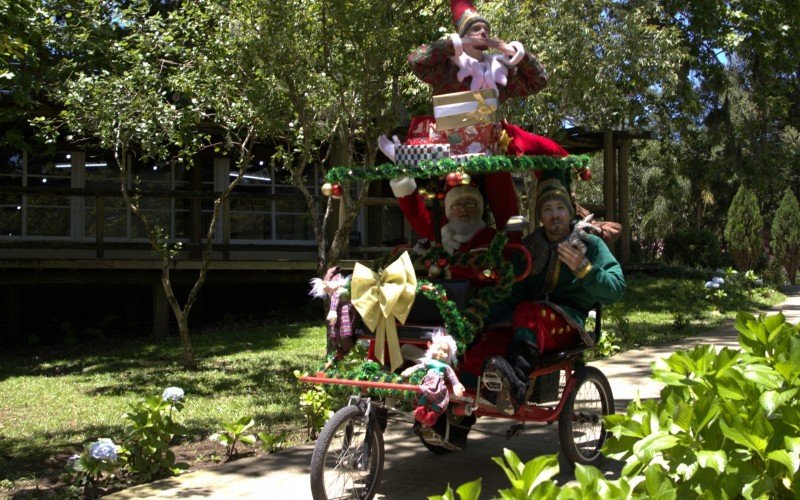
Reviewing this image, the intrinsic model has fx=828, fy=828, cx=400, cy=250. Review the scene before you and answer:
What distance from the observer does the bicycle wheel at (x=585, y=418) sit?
504 centimetres

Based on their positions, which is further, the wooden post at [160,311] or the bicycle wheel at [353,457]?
the wooden post at [160,311]

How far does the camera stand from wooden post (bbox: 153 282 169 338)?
13375mm

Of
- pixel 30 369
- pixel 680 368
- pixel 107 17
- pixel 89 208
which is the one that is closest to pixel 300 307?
pixel 89 208

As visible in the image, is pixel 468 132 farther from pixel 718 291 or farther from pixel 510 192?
pixel 718 291

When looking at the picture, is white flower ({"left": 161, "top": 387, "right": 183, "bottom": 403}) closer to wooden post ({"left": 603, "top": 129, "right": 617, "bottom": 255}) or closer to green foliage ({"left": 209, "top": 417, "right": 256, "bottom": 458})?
green foliage ({"left": 209, "top": 417, "right": 256, "bottom": 458})

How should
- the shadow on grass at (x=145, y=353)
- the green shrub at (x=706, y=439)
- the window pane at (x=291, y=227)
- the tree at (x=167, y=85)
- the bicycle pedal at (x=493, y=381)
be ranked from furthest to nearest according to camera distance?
the window pane at (x=291, y=227)
the shadow on grass at (x=145, y=353)
the tree at (x=167, y=85)
the bicycle pedal at (x=493, y=381)
the green shrub at (x=706, y=439)

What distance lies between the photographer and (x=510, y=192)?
5.62m

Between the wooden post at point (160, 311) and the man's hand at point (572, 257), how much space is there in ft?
32.3

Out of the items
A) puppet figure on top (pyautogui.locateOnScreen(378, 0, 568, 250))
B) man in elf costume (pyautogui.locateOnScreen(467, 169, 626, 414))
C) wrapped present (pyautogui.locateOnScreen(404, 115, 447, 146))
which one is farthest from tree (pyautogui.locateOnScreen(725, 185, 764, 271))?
wrapped present (pyautogui.locateOnScreen(404, 115, 447, 146))

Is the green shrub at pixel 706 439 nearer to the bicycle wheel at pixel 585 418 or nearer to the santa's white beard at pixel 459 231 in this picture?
the bicycle wheel at pixel 585 418

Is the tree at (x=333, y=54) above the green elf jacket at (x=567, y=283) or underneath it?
above

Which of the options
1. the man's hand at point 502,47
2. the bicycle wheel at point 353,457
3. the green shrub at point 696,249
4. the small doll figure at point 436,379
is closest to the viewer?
the small doll figure at point 436,379

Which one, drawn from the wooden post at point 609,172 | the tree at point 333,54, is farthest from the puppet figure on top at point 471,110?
the wooden post at point 609,172

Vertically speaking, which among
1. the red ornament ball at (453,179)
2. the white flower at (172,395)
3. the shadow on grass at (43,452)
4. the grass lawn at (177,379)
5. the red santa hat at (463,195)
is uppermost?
the red ornament ball at (453,179)
